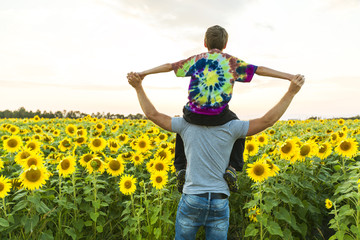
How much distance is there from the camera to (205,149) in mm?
3174

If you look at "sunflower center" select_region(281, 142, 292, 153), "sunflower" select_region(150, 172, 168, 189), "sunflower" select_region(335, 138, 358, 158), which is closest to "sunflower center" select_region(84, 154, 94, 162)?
"sunflower" select_region(150, 172, 168, 189)

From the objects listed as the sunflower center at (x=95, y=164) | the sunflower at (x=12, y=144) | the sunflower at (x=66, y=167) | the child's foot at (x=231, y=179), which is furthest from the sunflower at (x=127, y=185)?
the sunflower at (x=12, y=144)

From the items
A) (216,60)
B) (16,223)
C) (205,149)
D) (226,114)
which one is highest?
(216,60)

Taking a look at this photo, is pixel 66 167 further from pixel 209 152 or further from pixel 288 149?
pixel 288 149

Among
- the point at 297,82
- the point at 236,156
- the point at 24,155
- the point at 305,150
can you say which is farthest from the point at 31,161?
the point at 305,150

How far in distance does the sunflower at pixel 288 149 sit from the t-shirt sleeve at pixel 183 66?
2.43 m

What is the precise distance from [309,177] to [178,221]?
9.74ft

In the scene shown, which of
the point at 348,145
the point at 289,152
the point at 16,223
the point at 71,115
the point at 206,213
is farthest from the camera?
the point at 71,115

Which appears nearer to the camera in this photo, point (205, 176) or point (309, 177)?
point (205, 176)

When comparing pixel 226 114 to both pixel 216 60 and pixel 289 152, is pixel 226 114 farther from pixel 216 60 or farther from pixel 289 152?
pixel 289 152

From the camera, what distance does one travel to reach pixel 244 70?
3.21 meters

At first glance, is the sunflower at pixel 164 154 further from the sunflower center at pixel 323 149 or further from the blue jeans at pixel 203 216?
the sunflower center at pixel 323 149

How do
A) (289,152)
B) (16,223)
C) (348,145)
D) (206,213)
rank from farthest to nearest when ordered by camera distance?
1. (348,145)
2. (289,152)
3. (16,223)
4. (206,213)

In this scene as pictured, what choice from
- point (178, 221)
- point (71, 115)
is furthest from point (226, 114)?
point (71, 115)
